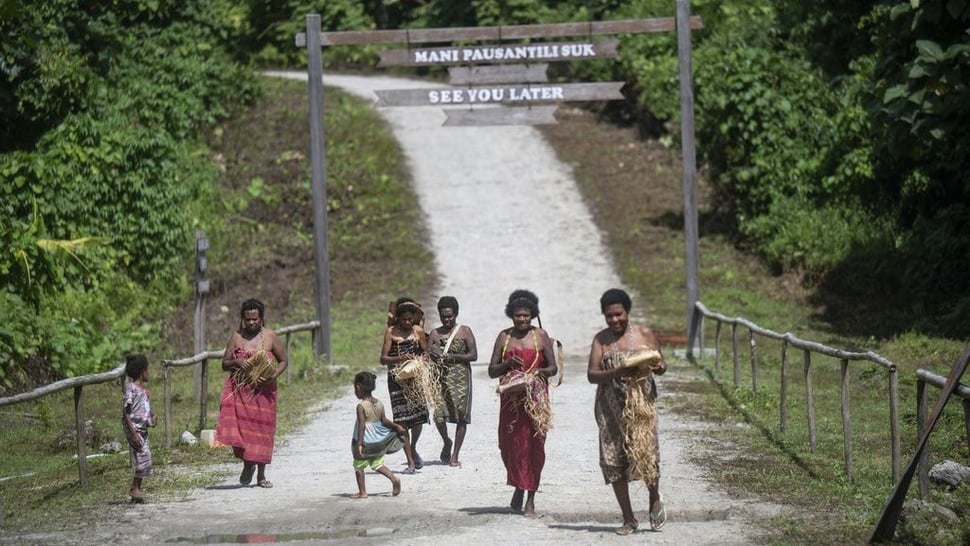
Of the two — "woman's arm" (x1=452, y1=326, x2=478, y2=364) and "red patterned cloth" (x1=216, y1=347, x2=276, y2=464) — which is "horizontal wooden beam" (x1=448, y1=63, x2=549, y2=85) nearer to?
"woman's arm" (x1=452, y1=326, x2=478, y2=364)

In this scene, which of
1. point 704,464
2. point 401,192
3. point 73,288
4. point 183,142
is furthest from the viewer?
point 401,192

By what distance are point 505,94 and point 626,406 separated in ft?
42.1

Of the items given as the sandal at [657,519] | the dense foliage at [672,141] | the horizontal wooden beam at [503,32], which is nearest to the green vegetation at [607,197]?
the dense foliage at [672,141]

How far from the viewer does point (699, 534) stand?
9.67 metres

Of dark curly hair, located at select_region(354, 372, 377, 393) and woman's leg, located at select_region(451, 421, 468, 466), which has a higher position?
dark curly hair, located at select_region(354, 372, 377, 393)

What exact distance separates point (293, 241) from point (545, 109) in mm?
10209

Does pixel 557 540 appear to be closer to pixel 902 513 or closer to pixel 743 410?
pixel 902 513

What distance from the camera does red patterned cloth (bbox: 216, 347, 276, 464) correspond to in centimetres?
1212

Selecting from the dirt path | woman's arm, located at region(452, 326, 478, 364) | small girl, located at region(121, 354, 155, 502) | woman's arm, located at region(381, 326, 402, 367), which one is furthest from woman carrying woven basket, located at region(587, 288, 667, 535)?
small girl, located at region(121, 354, 155, 502)

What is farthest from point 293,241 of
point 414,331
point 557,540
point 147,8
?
point 557,540

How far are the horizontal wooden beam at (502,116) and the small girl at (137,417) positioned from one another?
11087 mm

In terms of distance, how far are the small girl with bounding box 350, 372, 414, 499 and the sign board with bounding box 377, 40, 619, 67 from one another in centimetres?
1096

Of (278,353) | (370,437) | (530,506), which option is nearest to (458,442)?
(370,437)

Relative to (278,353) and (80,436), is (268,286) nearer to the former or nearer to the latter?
(278,353)
